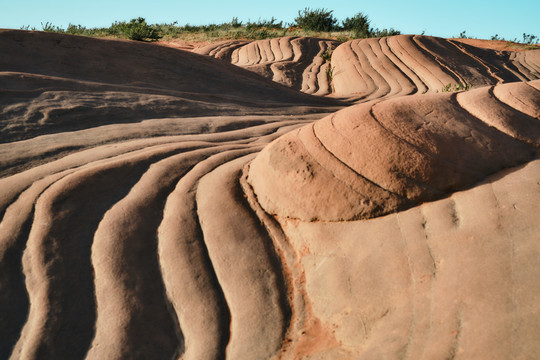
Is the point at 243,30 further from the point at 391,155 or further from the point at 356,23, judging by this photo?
the point at 391,155

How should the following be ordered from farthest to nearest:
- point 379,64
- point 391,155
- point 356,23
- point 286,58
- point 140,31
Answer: point 356,23 → point 140,31 → point 286,58 → point 379,64 → point 391,155

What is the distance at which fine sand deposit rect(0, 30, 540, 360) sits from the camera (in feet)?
6.86

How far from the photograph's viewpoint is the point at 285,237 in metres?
2.81

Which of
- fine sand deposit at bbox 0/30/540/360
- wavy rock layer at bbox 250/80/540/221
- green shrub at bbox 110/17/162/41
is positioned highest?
green shrub at bbox 110/17/162/41

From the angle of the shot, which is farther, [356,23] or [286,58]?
[356,23]

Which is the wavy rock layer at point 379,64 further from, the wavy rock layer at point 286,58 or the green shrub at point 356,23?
the green shrub at point 356,23

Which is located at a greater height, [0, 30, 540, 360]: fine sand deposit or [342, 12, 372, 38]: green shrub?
[342, 12, 372, 38]: green shrub

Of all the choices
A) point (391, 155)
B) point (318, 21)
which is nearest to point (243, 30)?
point (318, 21)

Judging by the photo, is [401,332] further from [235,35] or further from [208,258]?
[235,35]

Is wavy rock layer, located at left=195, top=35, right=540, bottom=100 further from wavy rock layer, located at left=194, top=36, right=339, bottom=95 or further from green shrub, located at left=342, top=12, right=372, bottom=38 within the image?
green shrub, located at left=342, top=12, right=372, bottom=38

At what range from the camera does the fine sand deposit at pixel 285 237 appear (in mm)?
2090

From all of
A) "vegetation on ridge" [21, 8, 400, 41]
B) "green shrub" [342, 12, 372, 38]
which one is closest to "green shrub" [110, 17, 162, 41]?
"vegetation on ridge" [21, 8, 400, 41]

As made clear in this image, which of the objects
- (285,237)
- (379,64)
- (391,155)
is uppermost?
(379,64)

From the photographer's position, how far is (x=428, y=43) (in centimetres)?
995
